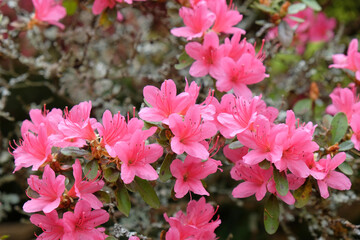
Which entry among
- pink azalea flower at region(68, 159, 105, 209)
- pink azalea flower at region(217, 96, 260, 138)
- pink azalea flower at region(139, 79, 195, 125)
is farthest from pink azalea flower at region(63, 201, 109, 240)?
pink azalea flower at region(217, 96, 260, 138)

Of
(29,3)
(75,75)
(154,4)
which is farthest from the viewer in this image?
(29,3)

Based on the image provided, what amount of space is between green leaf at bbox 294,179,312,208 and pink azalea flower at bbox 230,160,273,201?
9 centimetres

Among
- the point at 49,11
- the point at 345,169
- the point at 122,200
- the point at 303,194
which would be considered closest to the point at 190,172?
the point at 122,200

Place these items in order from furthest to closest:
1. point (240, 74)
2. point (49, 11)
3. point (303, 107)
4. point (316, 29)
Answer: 1. point (316, 29)
2. point (303, 107)
3. point (49, 11)
4. point (240, 74)

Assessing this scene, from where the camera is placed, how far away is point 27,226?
1.73m

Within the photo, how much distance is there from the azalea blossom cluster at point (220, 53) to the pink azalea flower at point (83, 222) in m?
0.45

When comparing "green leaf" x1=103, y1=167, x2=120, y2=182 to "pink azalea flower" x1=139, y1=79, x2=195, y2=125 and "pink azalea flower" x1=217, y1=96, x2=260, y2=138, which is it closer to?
"pink azalea flower" x1=139, y1=79, x2=195, y2=125

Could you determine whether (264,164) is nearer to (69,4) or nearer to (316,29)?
(69,4)

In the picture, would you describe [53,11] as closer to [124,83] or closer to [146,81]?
[146,81]

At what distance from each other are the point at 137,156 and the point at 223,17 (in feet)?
1.71

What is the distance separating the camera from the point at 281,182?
3.13 feet

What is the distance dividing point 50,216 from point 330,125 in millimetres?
735

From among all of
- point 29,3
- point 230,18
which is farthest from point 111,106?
point 29,3

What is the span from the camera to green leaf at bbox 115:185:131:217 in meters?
0.96
